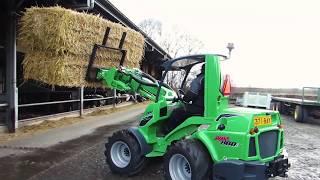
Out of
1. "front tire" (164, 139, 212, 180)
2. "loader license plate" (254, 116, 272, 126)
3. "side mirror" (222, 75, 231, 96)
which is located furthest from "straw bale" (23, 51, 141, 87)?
"loader license plate" (254, 116, 272, 126)

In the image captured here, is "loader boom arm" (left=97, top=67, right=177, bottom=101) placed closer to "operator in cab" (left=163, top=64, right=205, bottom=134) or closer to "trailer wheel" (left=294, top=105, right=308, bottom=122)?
"operator in cab" (left=163, top=64, right=205, bottom=134)

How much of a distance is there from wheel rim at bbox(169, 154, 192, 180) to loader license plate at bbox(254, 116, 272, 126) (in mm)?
1200

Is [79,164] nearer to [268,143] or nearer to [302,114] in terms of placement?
[268,143]

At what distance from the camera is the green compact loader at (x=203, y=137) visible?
18.9 ft

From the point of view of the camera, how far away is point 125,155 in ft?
24.3

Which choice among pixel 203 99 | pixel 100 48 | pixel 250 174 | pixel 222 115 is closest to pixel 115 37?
pixel 100 48

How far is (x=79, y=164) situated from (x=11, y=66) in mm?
4327

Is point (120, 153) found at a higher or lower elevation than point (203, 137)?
lower

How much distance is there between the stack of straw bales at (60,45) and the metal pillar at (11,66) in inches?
80.3

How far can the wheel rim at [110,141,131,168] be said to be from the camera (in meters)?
7.32

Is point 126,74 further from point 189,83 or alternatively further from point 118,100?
point 118,100

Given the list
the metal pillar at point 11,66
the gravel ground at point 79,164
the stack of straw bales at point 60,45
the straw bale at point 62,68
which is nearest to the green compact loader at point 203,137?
the gravel ground at point 79,164

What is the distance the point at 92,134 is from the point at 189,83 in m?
5.66

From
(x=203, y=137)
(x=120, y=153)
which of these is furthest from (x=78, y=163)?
(x=203, y=137)
